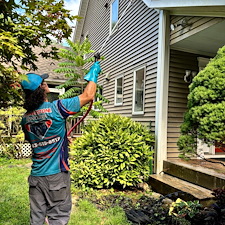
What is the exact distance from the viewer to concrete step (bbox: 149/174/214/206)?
4.04 m

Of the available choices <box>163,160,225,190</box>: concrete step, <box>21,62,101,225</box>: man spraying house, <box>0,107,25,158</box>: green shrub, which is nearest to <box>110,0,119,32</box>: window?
<box>0,107,25,158</box>: green shrub

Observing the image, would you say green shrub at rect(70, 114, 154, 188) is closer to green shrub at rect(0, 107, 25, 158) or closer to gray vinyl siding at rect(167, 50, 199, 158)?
gray vinyl siding at rect(167, 50, 199, 158)

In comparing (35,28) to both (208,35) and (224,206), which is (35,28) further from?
(208,35)

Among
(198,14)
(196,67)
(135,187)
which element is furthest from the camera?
(196,67)

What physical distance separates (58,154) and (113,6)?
935 centimetres

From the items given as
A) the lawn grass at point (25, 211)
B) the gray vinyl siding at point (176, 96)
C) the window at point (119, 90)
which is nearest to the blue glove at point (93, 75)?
the lawn grass at point (25, 211)

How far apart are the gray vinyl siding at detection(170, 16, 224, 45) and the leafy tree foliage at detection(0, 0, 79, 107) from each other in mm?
3181

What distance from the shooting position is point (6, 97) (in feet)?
7.63

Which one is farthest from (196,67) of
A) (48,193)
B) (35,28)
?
(48,193)

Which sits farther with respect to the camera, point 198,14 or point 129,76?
point 129,76

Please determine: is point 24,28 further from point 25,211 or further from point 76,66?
point 76,66

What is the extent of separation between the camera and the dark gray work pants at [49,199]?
2.16m

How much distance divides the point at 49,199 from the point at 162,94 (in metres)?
4.28

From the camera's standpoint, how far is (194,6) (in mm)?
4566
